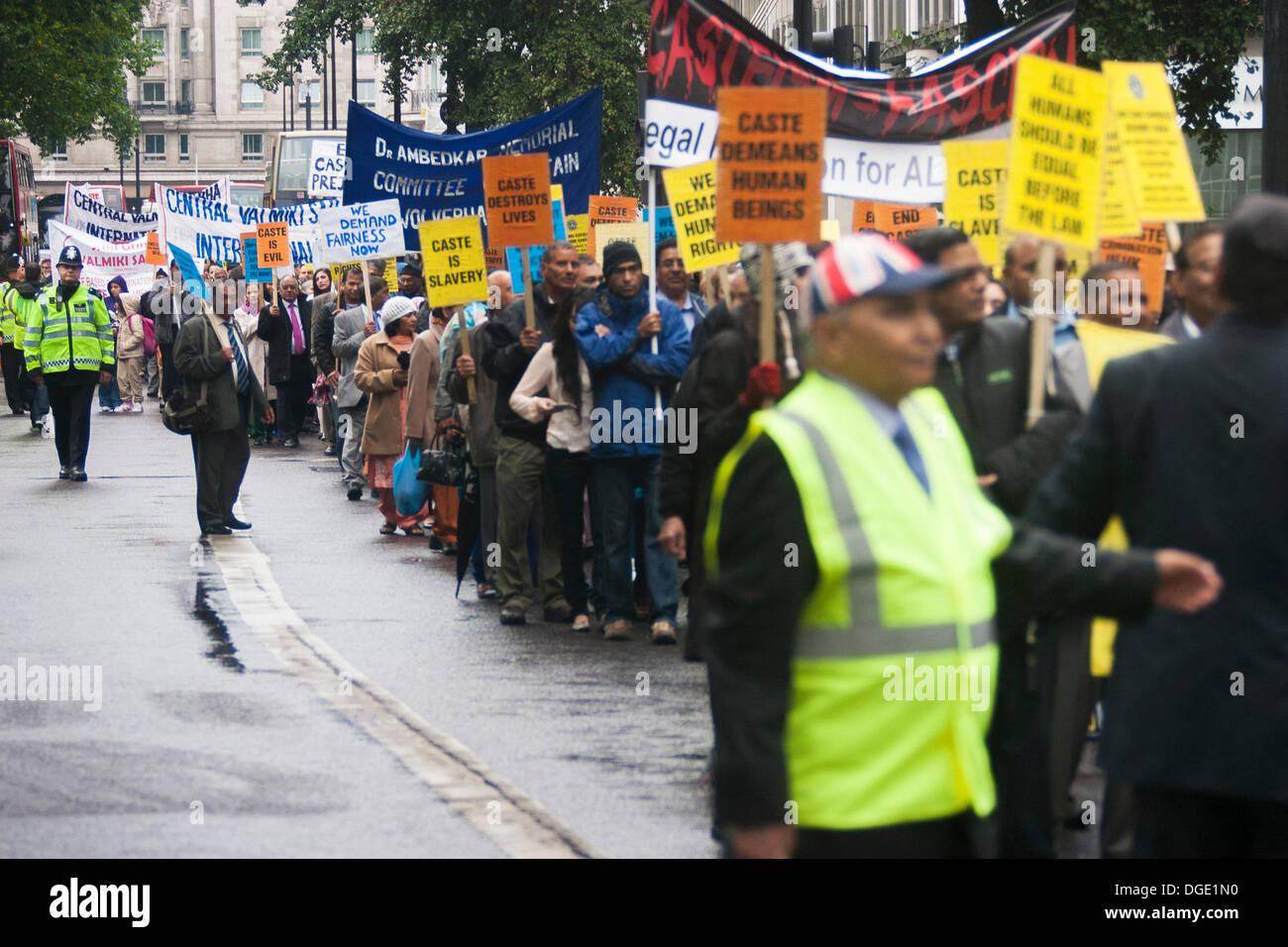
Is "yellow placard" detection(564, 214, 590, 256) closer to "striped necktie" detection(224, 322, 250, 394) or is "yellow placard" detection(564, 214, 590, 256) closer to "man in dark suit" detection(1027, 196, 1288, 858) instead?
"striped necktie" detection(224, 322, 250, 394)

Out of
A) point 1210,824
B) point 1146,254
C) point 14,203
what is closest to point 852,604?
point 1210,824

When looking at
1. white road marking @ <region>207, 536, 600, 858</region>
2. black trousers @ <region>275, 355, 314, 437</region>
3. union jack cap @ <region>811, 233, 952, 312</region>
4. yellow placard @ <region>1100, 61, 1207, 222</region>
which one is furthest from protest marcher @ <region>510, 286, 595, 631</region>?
black trousers @ <region>275, 355, 314, 437</region>

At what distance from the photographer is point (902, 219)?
48.8 feet

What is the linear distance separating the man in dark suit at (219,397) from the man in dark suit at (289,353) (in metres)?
9.07

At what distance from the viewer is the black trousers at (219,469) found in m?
15.4

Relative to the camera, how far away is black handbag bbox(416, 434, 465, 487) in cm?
1298

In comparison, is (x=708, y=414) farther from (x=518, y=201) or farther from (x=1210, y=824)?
(x=518, y=201)

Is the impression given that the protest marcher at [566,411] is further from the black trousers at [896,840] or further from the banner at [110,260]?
the banner at [110,260]

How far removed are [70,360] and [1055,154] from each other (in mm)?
15053

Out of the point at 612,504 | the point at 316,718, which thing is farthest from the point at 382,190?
the point at 316,718

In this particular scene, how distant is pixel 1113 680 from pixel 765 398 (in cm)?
329

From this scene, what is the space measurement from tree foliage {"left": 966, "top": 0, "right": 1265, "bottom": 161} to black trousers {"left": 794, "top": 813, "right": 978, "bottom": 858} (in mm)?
14346
